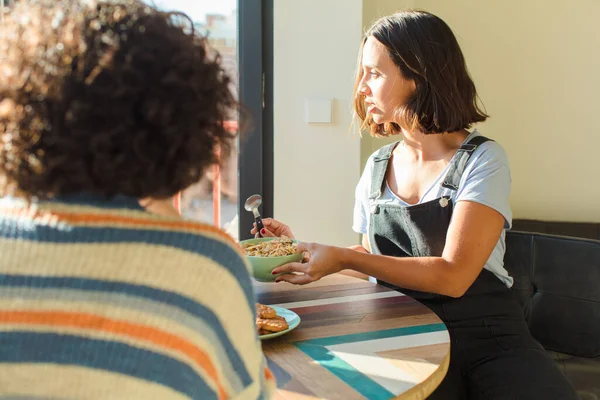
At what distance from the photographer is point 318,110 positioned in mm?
2215

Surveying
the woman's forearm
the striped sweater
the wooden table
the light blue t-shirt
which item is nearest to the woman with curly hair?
the striped sweater

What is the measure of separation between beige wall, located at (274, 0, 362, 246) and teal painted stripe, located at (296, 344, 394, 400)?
1241mm

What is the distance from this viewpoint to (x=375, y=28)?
155 centimetres

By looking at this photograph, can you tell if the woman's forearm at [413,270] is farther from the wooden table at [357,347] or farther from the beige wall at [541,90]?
the beige wall at [541,90]

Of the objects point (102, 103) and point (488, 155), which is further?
point (488, 155)

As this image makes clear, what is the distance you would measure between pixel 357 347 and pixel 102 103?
2.13ft

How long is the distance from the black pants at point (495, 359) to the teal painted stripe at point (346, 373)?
405 mm

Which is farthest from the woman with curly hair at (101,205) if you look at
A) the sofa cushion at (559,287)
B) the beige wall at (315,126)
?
the beige wall at (315,126)

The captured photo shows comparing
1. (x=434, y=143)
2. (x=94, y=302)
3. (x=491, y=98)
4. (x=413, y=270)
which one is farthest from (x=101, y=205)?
(x=491, y=98)

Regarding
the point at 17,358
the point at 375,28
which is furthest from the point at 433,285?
the point at 17,358

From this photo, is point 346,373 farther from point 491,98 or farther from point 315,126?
point 491,98

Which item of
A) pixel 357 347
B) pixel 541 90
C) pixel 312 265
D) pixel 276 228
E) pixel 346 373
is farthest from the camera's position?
pixel 541 90

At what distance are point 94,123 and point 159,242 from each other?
0.40 ft

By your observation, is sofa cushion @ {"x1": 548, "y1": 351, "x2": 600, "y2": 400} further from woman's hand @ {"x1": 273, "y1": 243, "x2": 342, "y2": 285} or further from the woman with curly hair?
the woman with curly hair
